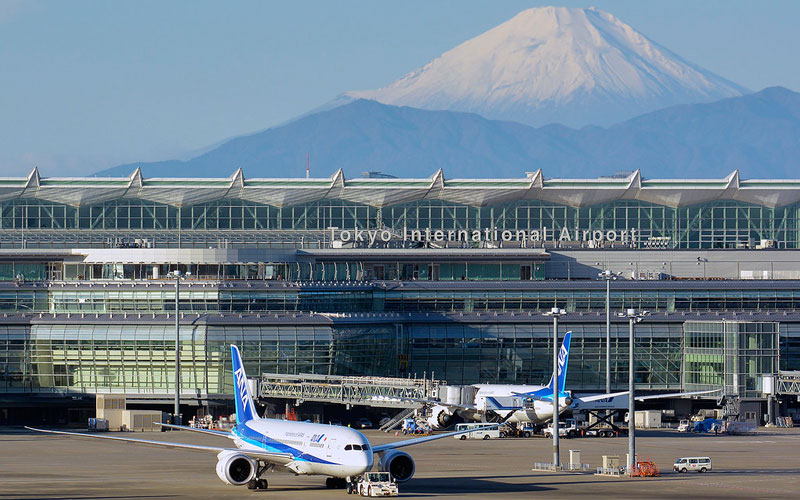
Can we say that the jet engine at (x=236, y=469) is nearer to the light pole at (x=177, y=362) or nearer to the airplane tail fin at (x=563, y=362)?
the airplane tail fin at (x=563, y=362)

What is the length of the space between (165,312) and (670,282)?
61.3 m

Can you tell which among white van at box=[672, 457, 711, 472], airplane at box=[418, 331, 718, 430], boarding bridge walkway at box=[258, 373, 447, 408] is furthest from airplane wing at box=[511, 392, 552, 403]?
white van at box=[672, 457, 711, 472]

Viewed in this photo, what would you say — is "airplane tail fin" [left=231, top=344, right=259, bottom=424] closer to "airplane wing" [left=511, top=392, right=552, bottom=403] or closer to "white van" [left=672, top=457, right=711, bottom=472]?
"white van" [left=672, top=457, right=711, bottom=472]

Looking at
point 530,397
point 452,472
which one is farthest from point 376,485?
point 530,397

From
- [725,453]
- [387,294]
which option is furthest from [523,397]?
[387,294]

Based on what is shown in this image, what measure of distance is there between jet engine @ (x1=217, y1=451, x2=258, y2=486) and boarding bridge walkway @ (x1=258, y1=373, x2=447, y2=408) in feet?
201

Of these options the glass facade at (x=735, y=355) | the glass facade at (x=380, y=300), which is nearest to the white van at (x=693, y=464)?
the glass facade at (x=735, y=355)

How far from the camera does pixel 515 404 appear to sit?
14575 centimetres

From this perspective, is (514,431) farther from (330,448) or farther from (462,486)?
(330,448)

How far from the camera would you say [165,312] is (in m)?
162

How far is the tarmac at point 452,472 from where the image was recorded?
87.8 meters

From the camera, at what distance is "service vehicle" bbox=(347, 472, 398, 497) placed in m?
84.9

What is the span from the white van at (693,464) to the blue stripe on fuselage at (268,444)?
29.6 meters

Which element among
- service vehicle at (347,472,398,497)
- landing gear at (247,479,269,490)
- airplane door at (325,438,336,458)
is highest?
airplane door at (325,438,336,458)
